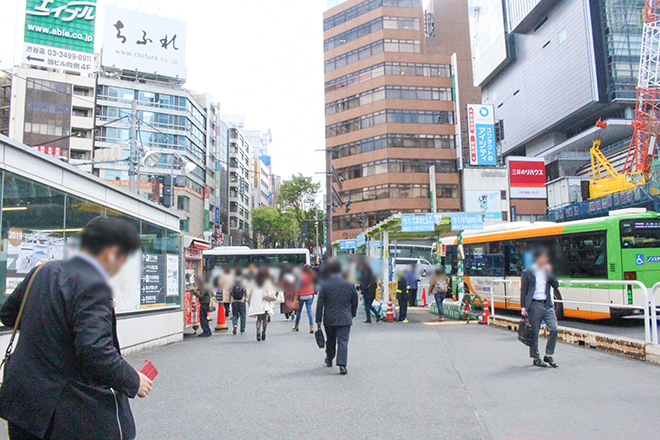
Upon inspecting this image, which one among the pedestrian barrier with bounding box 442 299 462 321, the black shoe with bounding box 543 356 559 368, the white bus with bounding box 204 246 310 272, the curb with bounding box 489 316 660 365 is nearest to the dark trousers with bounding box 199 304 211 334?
the black shoe with bounding box 543 356 559 368

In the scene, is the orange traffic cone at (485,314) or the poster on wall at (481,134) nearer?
the orange traffic cone at (485,314)

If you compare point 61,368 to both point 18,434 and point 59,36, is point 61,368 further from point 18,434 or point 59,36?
point 59,36

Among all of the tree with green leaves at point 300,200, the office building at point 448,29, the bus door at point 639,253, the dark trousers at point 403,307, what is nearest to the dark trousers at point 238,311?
the tree with green leaves at point 300,200

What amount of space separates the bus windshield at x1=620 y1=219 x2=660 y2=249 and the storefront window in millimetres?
8692

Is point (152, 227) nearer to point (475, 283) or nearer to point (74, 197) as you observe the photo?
point (74, 197)

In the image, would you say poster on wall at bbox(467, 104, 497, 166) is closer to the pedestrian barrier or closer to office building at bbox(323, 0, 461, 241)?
office building at bbox(323, 0, 461, 241)

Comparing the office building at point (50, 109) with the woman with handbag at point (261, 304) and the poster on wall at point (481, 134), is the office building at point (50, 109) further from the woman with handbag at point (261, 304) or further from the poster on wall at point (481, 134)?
the woman with handbag at point (261, 304)

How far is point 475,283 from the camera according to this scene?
13359 mm

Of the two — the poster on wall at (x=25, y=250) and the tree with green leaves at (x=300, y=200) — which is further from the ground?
the tree with green leaves at (x=300, y=200)

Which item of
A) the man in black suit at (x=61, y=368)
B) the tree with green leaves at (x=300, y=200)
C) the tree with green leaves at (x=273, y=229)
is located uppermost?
the tree with green leaves at (x=300, y=200)

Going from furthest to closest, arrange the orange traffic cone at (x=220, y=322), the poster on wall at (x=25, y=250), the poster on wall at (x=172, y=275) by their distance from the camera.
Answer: the orange traffic cone at (x=220, y=322)
the poster on wall at (x=172, y=275)
the poster on wall at (x=25, y=250)

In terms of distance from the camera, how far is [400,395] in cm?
638

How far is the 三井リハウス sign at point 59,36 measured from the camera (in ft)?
147

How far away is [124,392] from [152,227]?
362 centimetres
